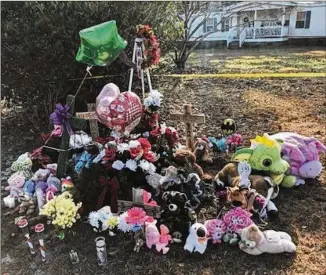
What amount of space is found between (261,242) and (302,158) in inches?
47.4

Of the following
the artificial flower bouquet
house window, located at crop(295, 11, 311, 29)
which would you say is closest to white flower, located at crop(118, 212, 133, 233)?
the artificial flower bouquet

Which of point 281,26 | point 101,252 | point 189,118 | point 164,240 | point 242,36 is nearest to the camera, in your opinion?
point 101,252

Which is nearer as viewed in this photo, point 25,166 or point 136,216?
point 136,216

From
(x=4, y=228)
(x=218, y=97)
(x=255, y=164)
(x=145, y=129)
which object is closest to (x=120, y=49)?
(x=145, y=129)

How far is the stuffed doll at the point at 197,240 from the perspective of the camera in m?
2.81

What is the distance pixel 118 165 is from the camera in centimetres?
310

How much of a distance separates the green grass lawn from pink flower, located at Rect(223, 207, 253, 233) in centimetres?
717

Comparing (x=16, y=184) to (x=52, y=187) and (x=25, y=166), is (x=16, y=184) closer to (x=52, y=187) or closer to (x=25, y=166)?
(x=25, y=166)

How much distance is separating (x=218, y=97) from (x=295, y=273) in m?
4.28

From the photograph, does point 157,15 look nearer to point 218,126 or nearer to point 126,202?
point 218,126

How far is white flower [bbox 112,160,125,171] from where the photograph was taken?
3100 millimetres

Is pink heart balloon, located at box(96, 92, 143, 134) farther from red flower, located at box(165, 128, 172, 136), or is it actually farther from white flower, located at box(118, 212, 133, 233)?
white flower, located at box(118, 212, 133, 233)

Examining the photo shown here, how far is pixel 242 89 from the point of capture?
7.11m

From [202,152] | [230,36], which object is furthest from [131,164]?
[230,36]
